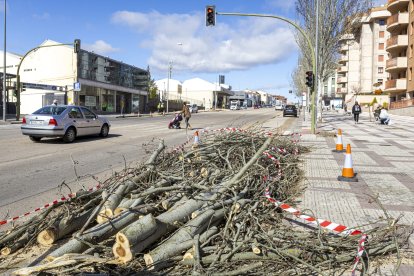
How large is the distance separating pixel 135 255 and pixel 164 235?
649 mm

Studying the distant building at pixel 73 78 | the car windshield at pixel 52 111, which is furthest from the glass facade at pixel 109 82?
the car windshield at pixel 52 111

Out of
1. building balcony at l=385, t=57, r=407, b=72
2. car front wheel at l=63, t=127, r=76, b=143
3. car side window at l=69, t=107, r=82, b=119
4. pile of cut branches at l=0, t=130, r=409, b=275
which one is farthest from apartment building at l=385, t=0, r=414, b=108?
pile of cut branches at l=0, t=130, r=409, b=275

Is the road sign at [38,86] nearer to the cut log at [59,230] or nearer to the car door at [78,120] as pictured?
the car door at [78,120]

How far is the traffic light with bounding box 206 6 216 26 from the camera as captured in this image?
66.1 ft

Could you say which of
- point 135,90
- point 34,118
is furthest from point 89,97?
point 34,118

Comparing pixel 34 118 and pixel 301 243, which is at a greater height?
pixel 34 118

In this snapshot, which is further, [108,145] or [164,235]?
[108,145]

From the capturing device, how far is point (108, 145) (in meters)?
14.2

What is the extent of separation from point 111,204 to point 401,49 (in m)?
55.6

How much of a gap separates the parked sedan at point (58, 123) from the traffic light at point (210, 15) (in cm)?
805

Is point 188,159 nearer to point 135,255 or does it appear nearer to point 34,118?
point 135,255

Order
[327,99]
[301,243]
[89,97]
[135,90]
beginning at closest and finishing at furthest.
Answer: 1. [301,243]
2. [89,97]
3. [135,90]
4. [327,99]

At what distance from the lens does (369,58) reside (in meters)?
79.6

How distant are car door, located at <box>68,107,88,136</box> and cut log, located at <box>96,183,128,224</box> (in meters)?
10.8
